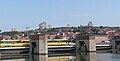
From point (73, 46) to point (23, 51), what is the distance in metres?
15.9

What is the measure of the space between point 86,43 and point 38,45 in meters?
16.1

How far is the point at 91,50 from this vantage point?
9019 centimetres

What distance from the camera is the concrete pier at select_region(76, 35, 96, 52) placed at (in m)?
90.7

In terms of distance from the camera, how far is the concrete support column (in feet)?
267

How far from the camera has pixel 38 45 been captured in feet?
269

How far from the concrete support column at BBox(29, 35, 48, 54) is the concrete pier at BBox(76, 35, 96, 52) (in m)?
13.6

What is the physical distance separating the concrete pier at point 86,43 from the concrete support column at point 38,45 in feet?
44.6

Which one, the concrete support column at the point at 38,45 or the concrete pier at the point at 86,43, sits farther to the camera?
the concrete pier at the point at 86,43

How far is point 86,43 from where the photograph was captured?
92375mm

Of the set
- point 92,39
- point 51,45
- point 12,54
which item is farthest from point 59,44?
point 12,54

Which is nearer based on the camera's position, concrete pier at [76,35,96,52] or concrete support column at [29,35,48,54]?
concrete support column at [29,35,48,54]

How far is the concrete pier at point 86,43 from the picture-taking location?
90.7 metres

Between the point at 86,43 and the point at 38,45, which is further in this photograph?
the point at 86,43

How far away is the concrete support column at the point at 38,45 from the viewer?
81.3 metres
